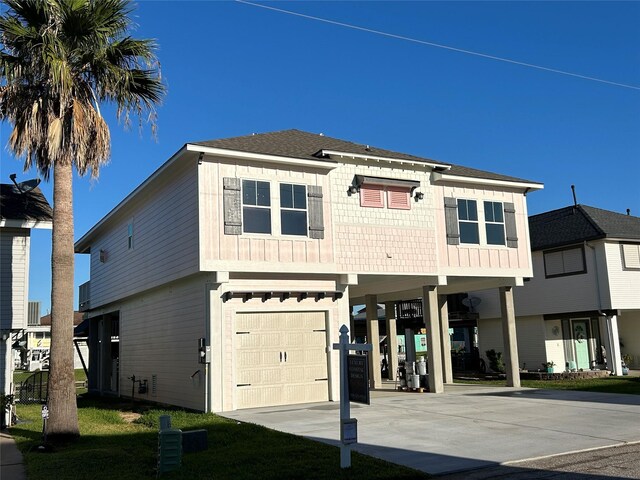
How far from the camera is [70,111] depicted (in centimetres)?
1290

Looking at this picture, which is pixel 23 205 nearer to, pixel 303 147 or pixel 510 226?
pixel 303 147

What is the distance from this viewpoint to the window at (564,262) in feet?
86.4

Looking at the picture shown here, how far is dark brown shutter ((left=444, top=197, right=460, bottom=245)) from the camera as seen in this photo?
19.0m

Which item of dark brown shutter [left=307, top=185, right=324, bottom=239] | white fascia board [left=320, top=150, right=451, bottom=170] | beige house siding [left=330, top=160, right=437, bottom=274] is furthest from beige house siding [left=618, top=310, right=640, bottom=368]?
dark brown shutter [left=307, top=185, right=324, bottom=239]

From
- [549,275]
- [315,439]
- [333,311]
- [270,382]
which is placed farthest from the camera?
[549,275]

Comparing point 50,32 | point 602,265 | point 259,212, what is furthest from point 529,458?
point 602,265

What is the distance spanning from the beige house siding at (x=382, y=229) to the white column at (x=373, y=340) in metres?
4.69

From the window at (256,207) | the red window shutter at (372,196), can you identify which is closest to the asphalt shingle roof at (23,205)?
the window at (256,207)

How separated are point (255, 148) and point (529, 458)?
1034 centimetres

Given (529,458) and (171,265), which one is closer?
(529,458)

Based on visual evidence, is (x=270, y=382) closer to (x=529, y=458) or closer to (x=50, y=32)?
(x=529, y=458)

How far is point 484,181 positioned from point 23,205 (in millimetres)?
13697

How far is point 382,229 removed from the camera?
58.4 ft

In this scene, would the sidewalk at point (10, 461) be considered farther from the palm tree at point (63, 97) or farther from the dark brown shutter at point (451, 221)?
the dark brown shutter at point (451, 221)
